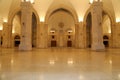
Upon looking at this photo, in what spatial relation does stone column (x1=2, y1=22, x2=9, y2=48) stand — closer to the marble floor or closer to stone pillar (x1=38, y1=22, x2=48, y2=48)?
stone pillar (x1=38, y1=22, x2=48, y2=48)

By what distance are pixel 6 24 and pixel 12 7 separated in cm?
306

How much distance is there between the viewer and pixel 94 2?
14.8 m

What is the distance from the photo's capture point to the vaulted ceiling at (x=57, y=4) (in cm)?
2212

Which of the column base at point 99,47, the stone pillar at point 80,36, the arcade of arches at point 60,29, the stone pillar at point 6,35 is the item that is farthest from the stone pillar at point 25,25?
the stone pillar at point 80,36

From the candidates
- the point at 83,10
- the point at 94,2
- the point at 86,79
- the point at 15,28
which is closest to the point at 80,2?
the point at 83,10

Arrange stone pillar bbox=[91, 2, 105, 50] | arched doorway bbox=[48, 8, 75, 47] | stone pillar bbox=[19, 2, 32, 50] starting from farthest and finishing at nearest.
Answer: arched doorway bbox=[48, 8, 75, 47] → stone pillar bbox=[19, 2, 32, 50] → stone pillar bbox=[91, 2, 105, 50]

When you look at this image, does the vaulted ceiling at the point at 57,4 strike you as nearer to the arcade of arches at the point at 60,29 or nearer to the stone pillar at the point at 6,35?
the arcade of arches at the point at 60,29

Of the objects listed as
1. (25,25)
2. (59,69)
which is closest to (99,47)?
(25,25)

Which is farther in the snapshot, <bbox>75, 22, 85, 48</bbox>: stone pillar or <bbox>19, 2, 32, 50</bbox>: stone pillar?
<bbox>75, 22, 85, 48</bbox>: stone pillar

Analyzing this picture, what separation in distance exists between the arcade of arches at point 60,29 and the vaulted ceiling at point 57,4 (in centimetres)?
75

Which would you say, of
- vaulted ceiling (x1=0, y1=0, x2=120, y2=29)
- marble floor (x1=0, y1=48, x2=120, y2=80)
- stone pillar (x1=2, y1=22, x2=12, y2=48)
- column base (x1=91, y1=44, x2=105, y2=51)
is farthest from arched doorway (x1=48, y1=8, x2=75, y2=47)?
marble floor (x1=0, y1=48, x2=120, y2=80)

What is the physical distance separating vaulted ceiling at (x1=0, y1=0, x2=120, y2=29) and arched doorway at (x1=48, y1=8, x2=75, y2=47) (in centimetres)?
717

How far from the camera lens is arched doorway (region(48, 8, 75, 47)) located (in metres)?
32.2

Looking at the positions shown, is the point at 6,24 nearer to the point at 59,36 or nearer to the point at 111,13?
the point at 59,36
